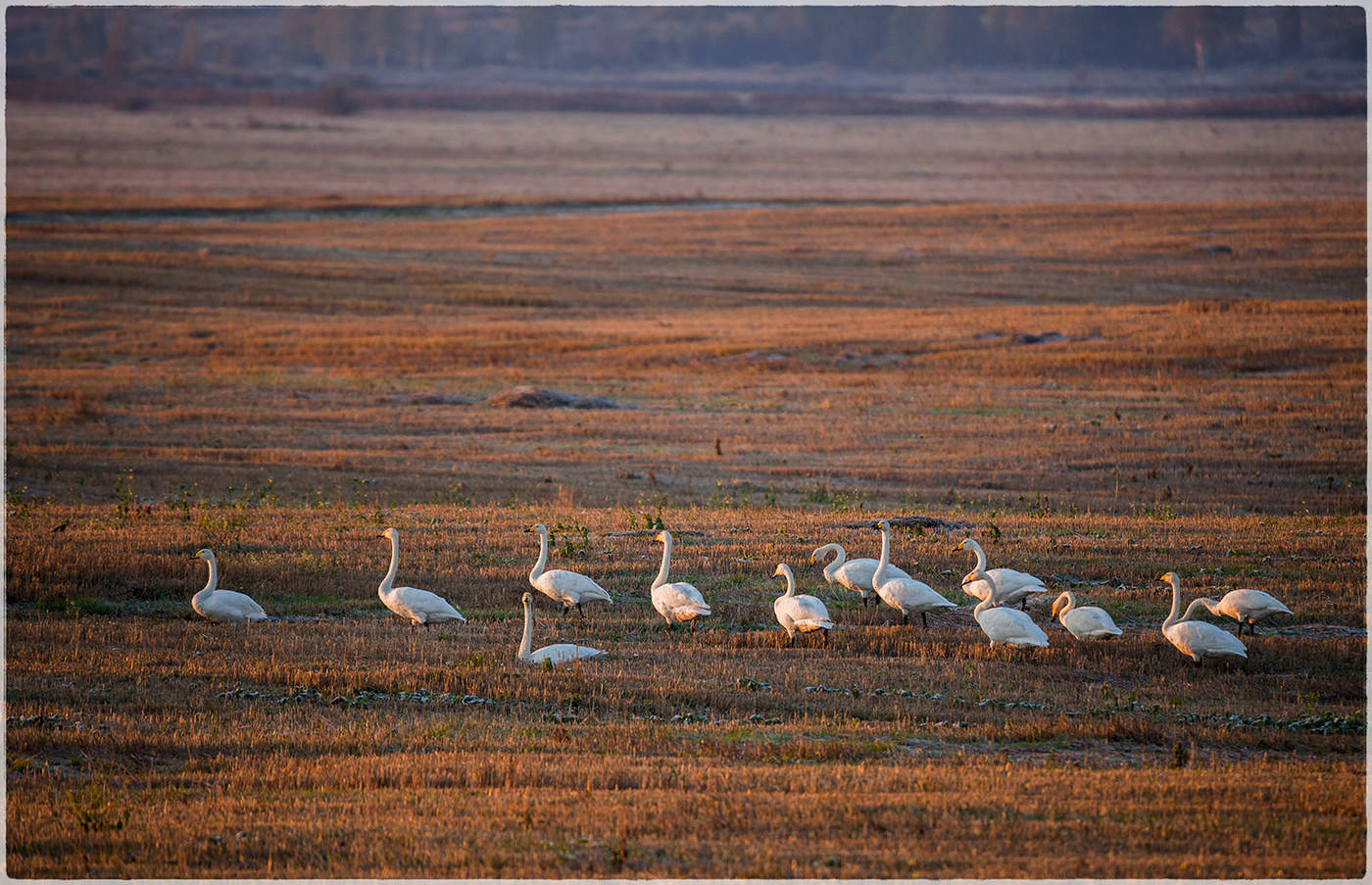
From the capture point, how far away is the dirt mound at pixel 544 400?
37062mm

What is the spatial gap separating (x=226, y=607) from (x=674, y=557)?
5.90 m

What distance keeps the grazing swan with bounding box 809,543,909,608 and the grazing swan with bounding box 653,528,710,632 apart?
6.09 ft

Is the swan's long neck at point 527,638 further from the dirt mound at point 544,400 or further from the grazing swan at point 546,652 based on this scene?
the dirt mound at point 544,400

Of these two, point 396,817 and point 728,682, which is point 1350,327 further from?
point 396,817

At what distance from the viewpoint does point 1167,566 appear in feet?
59.8

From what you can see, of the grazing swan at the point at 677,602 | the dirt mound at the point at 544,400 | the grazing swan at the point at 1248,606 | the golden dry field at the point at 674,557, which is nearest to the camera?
the golden dry field at the point at 674,557

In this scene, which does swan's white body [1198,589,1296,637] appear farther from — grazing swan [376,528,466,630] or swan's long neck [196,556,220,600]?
swan's long neck [196,556,220,600]

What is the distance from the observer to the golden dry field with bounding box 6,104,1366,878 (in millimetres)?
9273

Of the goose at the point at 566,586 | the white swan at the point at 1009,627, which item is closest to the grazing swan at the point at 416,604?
the goose at the point at 566,586

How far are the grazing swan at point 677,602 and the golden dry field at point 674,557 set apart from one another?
14.7 inches

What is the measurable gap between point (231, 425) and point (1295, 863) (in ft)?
94.0

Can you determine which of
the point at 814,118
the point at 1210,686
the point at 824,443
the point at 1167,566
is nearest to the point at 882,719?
the point at 1210,686

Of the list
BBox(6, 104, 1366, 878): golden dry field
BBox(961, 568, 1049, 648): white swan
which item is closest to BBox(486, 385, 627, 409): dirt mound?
BBox(6, 104, 1366, 878): golden dry field

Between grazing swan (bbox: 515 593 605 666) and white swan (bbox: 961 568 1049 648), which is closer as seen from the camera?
grazing swan (bbox: 515 593 605 666)
